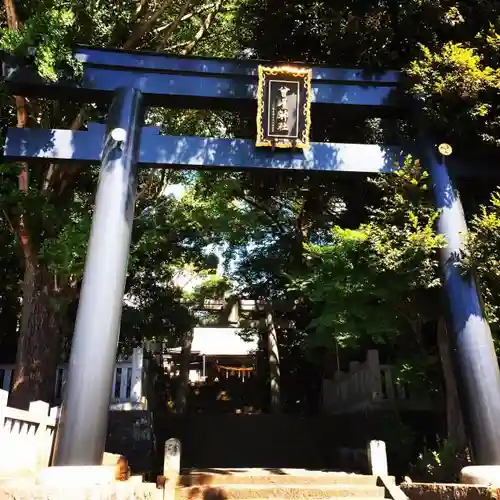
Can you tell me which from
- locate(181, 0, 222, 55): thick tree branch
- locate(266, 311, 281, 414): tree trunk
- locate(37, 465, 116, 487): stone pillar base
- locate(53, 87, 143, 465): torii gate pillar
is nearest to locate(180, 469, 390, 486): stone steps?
locate(53, 87, 143, 465): torii gate pillar

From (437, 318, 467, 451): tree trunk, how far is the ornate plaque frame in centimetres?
328

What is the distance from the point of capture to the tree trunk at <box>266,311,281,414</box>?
1488cm

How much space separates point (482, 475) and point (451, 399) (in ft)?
6.81

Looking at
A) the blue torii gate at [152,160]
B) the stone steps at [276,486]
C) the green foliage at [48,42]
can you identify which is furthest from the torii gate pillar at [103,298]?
→ the stone steps at [276,486]

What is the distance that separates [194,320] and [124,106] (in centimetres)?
859

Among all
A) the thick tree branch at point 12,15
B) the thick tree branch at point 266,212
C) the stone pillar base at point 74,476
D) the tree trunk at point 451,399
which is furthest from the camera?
the thick tree branch at point 266,212

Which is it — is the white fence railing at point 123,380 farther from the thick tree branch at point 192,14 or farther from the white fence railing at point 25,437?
the thick tree branch at point 192,14

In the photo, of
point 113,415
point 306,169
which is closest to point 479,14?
point 306,169

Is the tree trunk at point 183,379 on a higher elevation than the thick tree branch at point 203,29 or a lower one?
lower

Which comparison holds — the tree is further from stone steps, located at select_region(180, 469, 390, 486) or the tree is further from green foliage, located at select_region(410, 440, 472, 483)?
green foliage, located at select_region(410, 440, 472, 483)

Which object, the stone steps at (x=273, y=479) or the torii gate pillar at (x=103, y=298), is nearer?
the torii gate pillar at (x=103, y=298)

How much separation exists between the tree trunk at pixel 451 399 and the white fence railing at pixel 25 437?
16.7 ft

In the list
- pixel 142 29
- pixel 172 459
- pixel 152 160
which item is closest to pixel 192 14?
pixel 142 29

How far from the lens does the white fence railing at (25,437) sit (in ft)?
15.2
